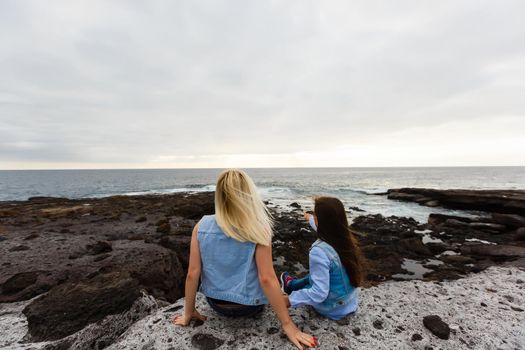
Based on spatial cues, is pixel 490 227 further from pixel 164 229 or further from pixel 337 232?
pixel 164 229

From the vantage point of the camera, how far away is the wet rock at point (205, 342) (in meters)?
2.80

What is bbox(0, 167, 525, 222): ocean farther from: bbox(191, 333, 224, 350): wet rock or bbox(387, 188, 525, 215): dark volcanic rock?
bbox(191, 333, 224, 350): wet rock

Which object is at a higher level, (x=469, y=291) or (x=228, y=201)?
(x=228, y=201)

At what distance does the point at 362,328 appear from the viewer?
3.29 m

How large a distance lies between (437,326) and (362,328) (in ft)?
3.41

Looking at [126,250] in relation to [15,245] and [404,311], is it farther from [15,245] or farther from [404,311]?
[404,311]

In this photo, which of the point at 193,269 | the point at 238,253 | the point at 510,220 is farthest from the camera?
the point at 510,220

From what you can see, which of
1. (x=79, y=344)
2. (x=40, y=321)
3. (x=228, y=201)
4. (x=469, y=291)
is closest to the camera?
(x=228, y=201)

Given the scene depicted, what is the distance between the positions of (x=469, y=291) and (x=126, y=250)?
8.23 metres

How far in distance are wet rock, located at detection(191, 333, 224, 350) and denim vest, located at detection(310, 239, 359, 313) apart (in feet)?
4.54

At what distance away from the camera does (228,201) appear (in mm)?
2625

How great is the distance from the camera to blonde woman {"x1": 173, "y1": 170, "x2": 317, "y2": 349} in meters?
2.59

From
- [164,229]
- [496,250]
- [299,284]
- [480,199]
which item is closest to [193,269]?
[299,284]

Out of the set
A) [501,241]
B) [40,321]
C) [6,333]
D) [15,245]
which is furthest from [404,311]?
[501,241]
